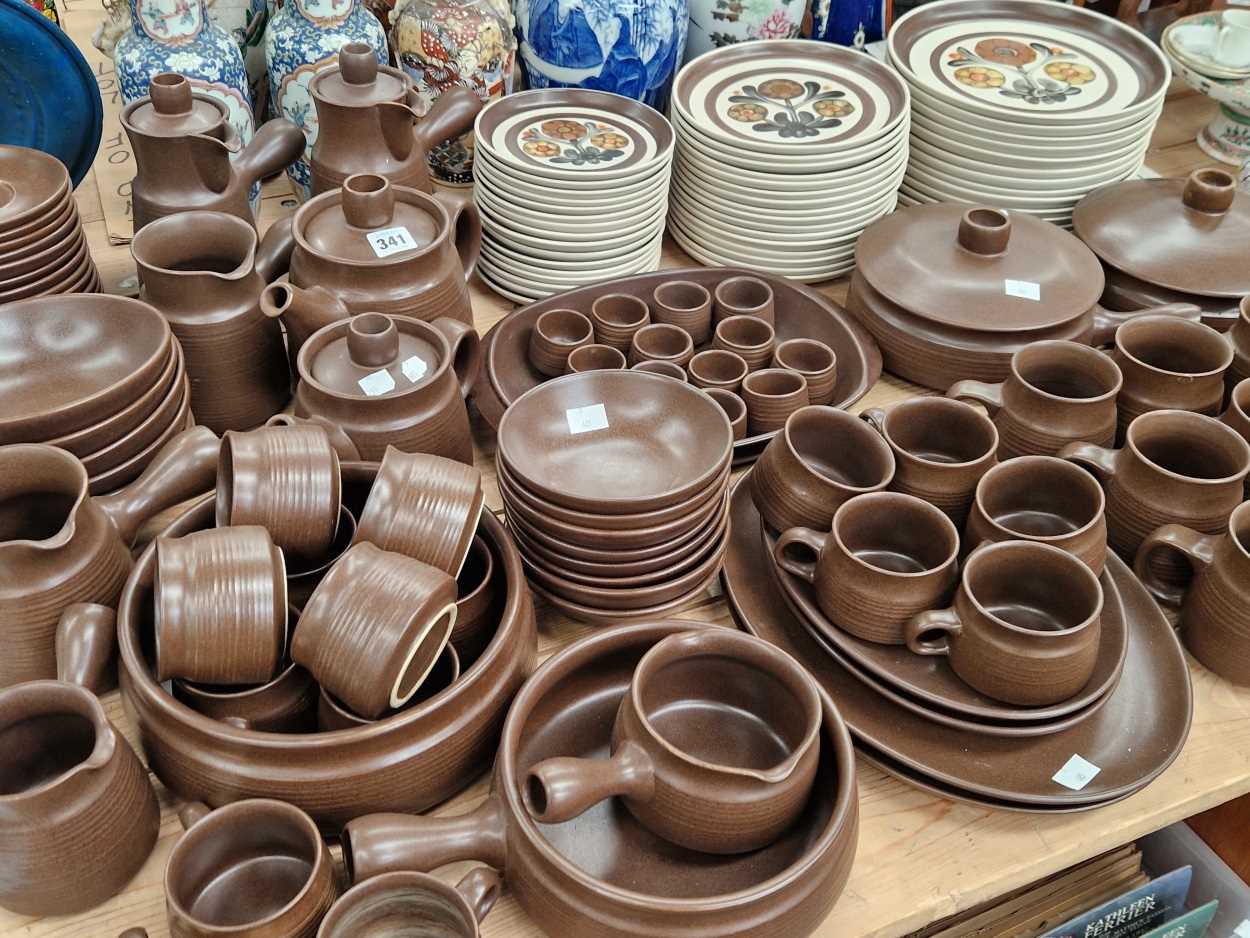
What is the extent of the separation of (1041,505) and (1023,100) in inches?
36.3

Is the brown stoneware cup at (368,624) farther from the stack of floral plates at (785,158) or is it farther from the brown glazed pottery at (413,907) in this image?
the stack of floral plates at (785,158)

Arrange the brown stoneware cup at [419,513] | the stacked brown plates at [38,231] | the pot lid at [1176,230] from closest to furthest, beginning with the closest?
1. the brown stoneware cup at [419,513]
2. the stacked brown plates at [38,231]
3. the pot lid at [1176,230]

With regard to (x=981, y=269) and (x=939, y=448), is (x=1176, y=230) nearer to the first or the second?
(x=981, y=269)

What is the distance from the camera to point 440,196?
1606mm

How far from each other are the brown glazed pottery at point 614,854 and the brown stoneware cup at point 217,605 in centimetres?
20

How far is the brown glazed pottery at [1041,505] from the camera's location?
1.29 m

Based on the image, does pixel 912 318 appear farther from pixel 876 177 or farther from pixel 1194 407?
pixel 1194 407

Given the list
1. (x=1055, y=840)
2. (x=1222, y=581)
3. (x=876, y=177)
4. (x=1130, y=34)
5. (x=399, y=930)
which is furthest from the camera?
(x=1130, y=34)

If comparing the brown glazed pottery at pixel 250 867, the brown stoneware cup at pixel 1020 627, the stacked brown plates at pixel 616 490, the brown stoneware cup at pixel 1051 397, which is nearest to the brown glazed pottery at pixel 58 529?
the brown glazed pottery at pixel 250 867

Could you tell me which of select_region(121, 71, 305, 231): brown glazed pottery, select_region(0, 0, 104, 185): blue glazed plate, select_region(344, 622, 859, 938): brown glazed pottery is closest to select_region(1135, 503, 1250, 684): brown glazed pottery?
select_region(344, 622, 859, 938): brown glazed pottery

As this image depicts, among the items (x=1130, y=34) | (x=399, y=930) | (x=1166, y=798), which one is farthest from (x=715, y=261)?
(x=399, y=930)

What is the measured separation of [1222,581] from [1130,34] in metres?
1.27

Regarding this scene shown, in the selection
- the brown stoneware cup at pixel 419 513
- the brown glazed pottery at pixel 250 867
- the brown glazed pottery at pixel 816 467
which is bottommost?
the brown glazed pottery at pixel 250 867

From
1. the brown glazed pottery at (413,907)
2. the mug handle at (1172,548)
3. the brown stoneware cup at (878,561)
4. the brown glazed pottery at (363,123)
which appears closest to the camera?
the brown glazed pottery at (413,907)
